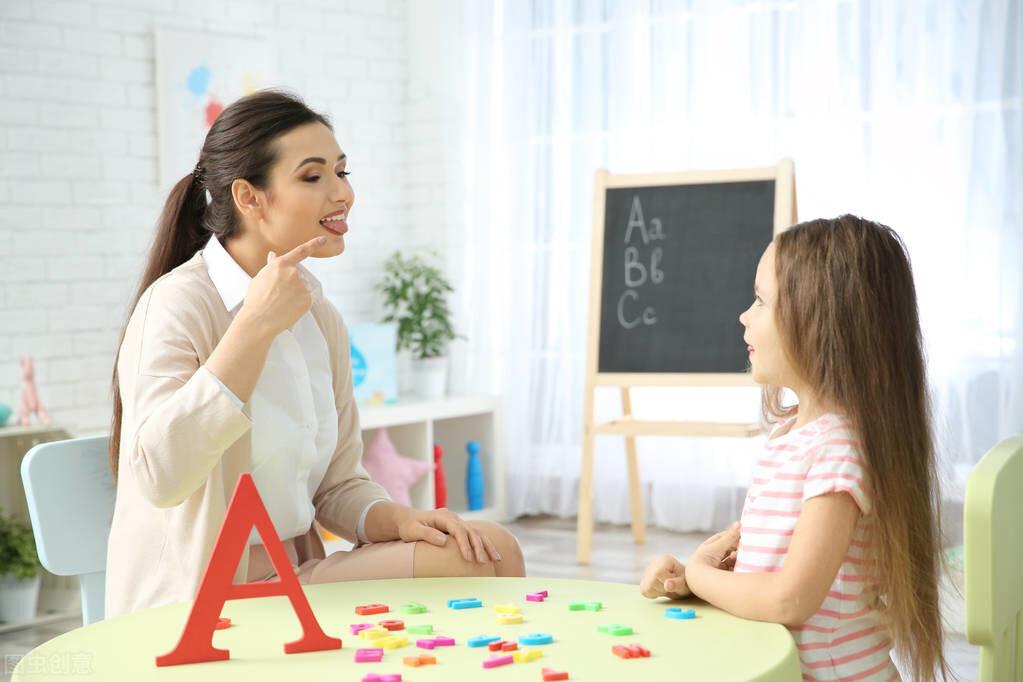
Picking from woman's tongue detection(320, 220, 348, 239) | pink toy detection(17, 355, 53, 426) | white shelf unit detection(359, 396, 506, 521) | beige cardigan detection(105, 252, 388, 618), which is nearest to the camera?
beige cardigan detection(105, 252, 388, 618)

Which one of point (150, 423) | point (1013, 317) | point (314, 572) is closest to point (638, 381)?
point (1013, 317)

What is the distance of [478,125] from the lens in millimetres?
5473

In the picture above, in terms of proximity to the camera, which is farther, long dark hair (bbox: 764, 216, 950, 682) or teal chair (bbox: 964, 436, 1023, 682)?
long dark hair (bbox: 764, 216, 950, 682)

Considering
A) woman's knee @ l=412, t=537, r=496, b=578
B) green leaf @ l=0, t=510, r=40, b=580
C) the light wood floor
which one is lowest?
the light wood floor

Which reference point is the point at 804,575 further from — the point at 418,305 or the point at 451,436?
the point at 451,436

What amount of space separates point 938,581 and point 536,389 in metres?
3.92

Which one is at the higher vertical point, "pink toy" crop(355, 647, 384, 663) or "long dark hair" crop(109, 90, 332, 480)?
"long dark hair" crop(109, 90, 332, 480)

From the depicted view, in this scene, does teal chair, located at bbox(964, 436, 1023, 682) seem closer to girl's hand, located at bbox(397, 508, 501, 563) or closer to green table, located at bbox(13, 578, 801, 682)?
green table, located at bbox(13, 578, 801, 682)

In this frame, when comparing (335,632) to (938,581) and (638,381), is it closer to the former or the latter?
(938,581)

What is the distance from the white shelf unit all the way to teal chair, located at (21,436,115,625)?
2840 mm

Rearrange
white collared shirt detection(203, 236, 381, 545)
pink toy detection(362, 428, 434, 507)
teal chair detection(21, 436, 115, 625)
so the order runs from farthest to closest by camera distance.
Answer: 1. pink toy detection(362, 428, 434, 507)
2. white collared shirt detection(203, 236, 381, 545)
3. teal chair detection(21, 436, 115, 625)

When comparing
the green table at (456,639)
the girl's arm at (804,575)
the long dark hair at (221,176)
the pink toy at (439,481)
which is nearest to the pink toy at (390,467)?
the pink toy at (439,481)

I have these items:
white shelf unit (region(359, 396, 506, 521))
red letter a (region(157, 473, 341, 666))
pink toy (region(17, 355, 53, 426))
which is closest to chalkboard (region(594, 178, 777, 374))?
white shelf unit (region(359, 396, 506, 521))

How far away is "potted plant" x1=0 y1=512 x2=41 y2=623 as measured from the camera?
3.74 metres
